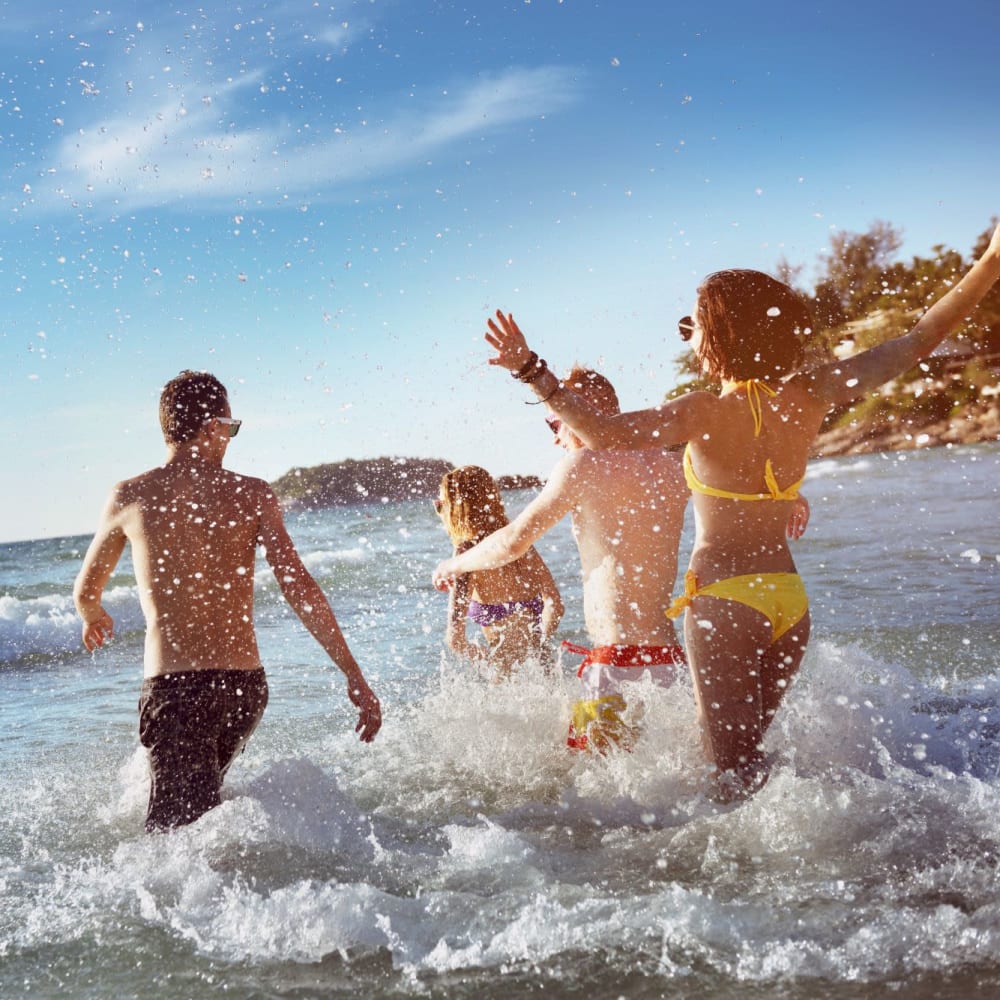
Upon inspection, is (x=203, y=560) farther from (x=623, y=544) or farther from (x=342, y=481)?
(x=342, y=481)

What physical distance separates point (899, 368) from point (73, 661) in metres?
10.2

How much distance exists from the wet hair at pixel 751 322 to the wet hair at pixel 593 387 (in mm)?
925

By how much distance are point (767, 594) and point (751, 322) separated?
0.91m

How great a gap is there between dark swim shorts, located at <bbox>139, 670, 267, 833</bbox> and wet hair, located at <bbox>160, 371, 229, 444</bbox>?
0.95m

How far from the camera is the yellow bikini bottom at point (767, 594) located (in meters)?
3.43

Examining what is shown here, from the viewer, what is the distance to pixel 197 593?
390cm

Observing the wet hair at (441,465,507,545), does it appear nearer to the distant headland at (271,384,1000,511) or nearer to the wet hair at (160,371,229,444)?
the wet hair at (160,371,229,444)

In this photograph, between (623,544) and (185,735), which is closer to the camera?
(185,735)

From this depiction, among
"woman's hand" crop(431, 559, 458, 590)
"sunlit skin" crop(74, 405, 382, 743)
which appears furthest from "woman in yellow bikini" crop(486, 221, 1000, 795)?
"sunlit skin" crop(74, 405, 382, 743)

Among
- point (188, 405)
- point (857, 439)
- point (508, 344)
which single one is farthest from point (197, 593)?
point (857, 439)

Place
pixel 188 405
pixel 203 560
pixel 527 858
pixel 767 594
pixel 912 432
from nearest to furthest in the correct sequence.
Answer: pixel 767 594 → pixel 527 858 → pixel 203 560 → pixel 188 405 → pixel 912 432

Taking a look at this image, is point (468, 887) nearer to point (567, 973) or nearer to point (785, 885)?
point (567, 973)

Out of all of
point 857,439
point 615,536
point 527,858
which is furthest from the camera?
point 857,439

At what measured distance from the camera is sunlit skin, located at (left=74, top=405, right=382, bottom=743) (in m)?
3.90
